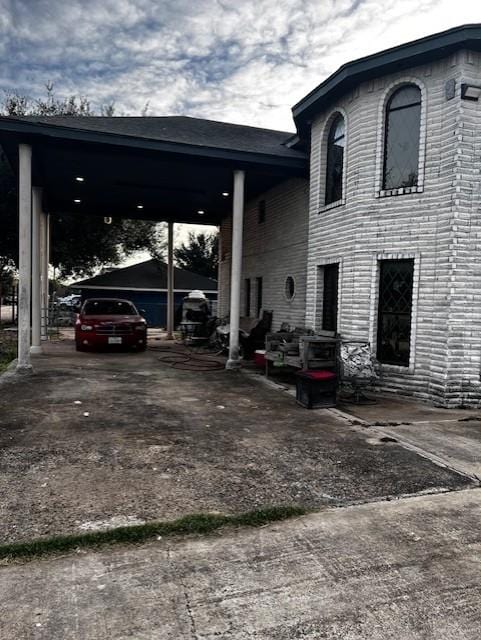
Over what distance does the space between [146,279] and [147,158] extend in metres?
17.0

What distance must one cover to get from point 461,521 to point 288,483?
1384mm

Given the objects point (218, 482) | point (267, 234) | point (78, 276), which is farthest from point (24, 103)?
point (218, 482)

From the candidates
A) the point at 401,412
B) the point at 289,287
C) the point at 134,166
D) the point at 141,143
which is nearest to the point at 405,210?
the point at 401,412

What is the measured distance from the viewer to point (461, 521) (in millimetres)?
3312

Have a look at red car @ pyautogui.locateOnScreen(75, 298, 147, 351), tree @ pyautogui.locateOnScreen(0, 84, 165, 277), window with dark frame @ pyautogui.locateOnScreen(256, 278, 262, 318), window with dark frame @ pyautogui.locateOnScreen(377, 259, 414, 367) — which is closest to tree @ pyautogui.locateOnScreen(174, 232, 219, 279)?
tree @ pyautogui.locateOnScreen(0, 84, 165, 277)

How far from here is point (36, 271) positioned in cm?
1184

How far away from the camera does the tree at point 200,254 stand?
41.8 metres

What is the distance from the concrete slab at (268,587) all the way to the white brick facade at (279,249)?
8384 mm

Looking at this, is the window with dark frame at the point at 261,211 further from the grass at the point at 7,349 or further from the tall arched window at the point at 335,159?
the grass at the point at 7,349

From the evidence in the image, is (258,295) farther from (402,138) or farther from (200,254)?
(200,254)

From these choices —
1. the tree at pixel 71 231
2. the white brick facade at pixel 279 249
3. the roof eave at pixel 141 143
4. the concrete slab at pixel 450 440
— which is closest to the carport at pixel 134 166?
the roof eave at pixel 141 143

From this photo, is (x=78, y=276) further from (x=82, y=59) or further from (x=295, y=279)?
(x=295, y=279)

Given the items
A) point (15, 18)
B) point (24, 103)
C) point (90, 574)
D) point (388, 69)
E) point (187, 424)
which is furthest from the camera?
point (24, 103)

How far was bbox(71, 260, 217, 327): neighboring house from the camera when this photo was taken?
979 inches
